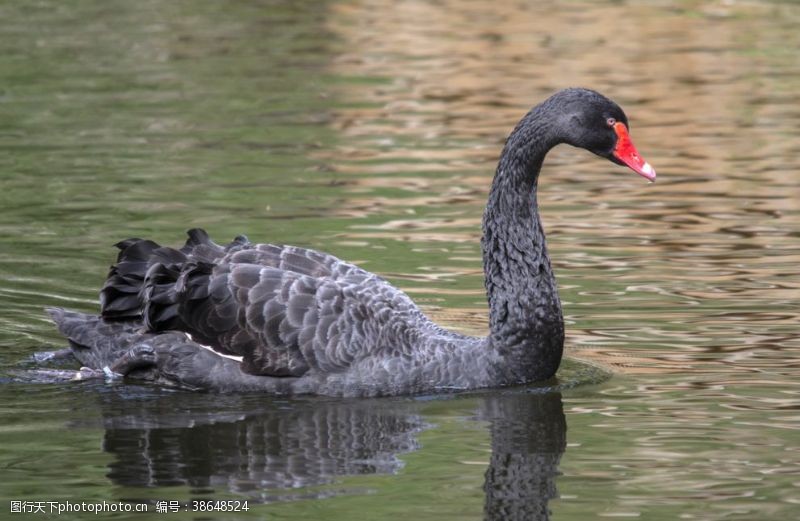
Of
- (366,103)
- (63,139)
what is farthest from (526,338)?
(366,103)

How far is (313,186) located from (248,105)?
4.60 metres

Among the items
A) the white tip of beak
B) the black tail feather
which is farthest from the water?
the white tip of beak

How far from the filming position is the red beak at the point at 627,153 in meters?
8.51

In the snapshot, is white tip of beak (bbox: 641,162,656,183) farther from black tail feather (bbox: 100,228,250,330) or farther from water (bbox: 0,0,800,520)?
black tail feather (bbox: 100,228,250,330)

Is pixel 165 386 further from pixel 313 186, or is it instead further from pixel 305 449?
pixel 313 186

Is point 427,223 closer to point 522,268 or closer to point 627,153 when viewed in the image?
point 522,268

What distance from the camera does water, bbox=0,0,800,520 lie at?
7.11 meters

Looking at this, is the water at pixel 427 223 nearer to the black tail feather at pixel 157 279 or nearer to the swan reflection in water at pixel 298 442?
the swan reflection in water at pixel 298 442

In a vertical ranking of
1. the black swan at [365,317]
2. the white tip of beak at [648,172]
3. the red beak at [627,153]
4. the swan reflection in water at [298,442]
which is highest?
the red beak at [627,153]

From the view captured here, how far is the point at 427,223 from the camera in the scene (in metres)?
12.7

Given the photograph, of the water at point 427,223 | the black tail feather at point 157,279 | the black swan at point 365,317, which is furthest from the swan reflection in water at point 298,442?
the black tail feather at point 157,279

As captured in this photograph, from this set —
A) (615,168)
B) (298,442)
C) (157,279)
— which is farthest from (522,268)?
(615,168)

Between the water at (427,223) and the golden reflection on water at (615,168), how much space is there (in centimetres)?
4

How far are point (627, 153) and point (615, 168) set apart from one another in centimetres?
713
